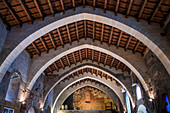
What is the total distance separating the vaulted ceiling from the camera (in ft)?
26.8

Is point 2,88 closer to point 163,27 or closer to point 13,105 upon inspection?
point 13,105

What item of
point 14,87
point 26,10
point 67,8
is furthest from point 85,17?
point 14,87

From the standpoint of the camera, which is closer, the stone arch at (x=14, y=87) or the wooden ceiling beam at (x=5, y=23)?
the wooden ceiling beam at (x=5, y=23)

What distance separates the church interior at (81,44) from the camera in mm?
8703

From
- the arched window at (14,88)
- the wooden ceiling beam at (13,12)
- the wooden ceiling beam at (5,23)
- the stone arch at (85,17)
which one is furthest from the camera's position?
the arched window at (14,88)

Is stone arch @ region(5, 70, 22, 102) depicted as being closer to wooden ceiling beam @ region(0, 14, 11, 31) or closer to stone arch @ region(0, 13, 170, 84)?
stone arch @ region(0, 13, 170, 84)

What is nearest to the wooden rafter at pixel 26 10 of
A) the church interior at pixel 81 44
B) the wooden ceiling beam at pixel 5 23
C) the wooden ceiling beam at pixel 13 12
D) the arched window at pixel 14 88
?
the church interior at pixel 81 44

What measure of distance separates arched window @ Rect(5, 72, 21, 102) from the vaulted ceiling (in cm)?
371

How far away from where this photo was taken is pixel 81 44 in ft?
44.4

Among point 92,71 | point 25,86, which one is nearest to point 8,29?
point 25,86

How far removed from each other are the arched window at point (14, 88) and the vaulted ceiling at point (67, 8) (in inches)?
146

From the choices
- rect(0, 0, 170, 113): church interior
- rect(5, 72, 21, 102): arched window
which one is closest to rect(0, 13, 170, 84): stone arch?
rect(0, 0, 170, 113): church interior

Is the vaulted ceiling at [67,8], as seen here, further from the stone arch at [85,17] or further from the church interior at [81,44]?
the stone arch at [85,17]

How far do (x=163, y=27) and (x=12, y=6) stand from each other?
8.94 meters
